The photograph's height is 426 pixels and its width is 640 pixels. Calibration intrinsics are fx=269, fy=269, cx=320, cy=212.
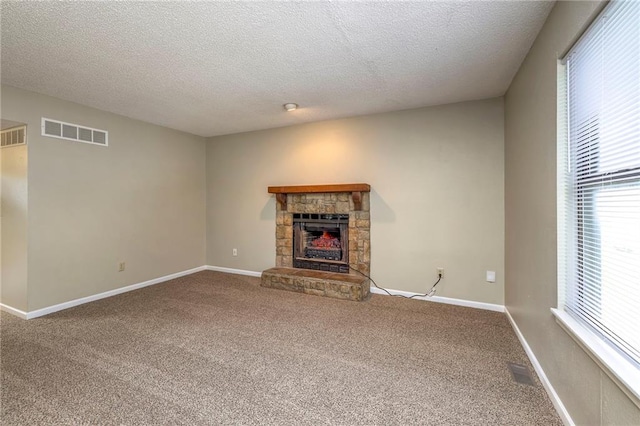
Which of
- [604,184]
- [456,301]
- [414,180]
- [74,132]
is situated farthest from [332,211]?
[74,132]

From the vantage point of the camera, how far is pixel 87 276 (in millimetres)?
3350

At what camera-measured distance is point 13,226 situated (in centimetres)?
295

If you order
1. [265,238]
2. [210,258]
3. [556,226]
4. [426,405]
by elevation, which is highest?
[556,226]

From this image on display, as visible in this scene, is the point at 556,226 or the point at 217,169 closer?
the point at 556,226

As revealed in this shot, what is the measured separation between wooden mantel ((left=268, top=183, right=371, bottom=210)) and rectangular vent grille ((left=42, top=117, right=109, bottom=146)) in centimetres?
222

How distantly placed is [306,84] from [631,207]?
8.30ft

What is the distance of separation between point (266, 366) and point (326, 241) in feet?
7.46

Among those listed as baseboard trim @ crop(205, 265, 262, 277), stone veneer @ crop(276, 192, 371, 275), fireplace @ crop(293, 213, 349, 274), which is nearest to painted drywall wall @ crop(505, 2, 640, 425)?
stone veneer @ crop(276, 192, 371, 275)

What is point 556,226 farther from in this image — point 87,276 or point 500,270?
point 87,276

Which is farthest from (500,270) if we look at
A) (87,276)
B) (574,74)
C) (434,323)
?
(87,276)

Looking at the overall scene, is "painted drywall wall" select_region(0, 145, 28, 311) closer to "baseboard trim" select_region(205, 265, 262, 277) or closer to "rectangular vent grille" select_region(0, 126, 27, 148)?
"rectangular vent grille" select_region(0, 126, 27, 148)

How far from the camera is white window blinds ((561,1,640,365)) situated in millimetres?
1061

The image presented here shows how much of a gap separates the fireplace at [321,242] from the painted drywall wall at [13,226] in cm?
309

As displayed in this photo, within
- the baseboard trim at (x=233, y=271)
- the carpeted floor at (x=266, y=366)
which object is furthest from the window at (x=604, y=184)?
the baseboard trim at (x=233, y=271)
